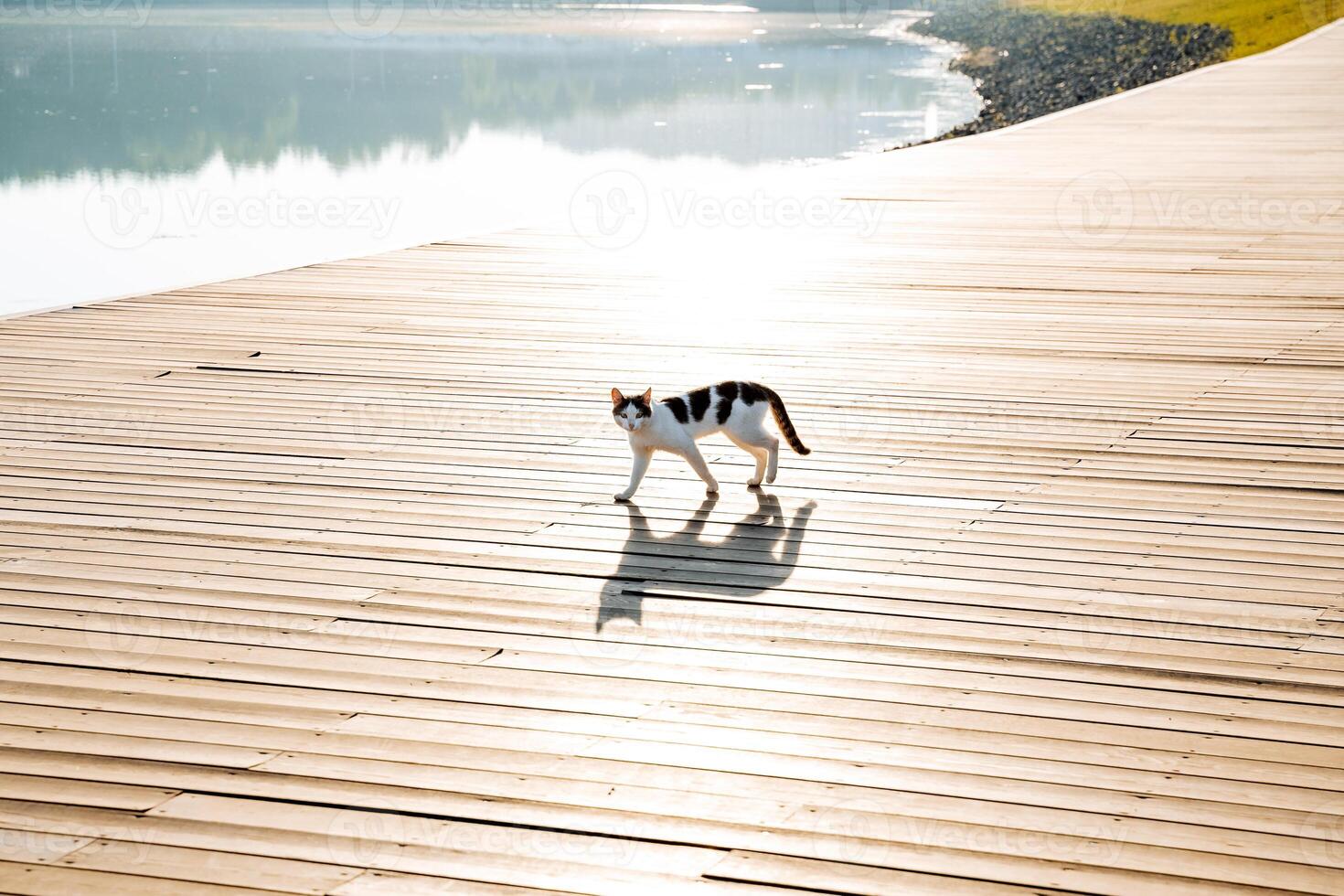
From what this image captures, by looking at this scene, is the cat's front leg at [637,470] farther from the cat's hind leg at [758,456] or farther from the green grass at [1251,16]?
the green grass at [1251,16]

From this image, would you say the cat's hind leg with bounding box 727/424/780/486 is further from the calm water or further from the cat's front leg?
the calm water

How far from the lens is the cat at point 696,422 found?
4.12m

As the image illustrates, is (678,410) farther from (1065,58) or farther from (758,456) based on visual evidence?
(1065,58)

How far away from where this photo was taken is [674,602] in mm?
3604

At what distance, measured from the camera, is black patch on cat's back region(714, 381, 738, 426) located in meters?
4.23

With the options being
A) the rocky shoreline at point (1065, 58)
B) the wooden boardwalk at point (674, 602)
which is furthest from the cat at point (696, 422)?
the rocky shoreline at point (1065, 58)

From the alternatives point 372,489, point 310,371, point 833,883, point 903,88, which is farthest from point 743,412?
point 903,88

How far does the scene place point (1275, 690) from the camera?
10.1ft

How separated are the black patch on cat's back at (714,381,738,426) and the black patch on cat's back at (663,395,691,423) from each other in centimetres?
10

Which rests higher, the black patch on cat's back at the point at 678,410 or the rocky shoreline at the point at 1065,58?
the rocky shoreline at the point at 1065,58

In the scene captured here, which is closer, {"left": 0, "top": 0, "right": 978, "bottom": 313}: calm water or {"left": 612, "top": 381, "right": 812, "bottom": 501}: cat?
{"left": 612, "top": 381, "right": 812, "bottom": 501}: cat

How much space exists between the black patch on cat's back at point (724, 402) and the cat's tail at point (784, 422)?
117 mm

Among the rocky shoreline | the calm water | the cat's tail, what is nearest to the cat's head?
the cat's tail

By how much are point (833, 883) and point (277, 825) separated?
1.03 m
